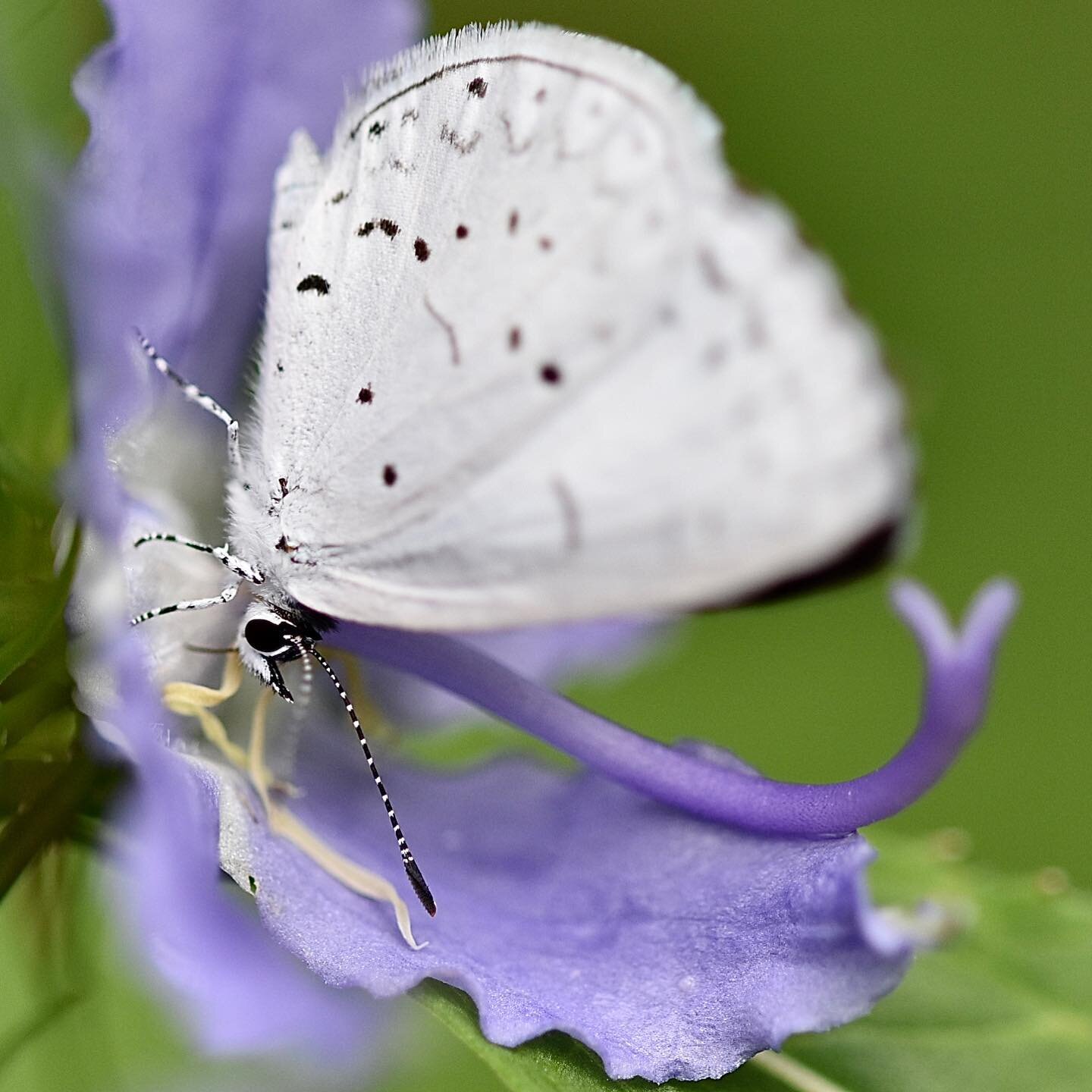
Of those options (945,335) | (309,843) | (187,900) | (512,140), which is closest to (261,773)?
(309,843)

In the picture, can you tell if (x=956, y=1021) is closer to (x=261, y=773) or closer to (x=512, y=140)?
(x=261, y=773)

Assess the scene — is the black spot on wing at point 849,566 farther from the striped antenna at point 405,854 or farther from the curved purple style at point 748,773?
the striped antenna at point 405,854

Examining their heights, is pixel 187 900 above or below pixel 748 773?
below

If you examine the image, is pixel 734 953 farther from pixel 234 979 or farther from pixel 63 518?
pixel 63 518

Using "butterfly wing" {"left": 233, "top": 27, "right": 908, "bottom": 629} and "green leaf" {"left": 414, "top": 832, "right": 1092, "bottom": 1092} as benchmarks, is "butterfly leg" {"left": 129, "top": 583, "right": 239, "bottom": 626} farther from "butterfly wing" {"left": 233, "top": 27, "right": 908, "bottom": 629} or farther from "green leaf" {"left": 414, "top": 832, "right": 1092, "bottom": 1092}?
"green leaf" {"left": 414, "top": 832, "right": 1092, "bottom": 1092}

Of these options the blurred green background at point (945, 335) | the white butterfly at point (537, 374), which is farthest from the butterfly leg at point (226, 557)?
the blurred green background at point (945, 335)

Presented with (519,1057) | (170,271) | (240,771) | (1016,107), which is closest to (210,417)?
(170,271)

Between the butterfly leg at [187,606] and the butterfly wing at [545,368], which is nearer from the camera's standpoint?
the butterfly wing at [545,368]
